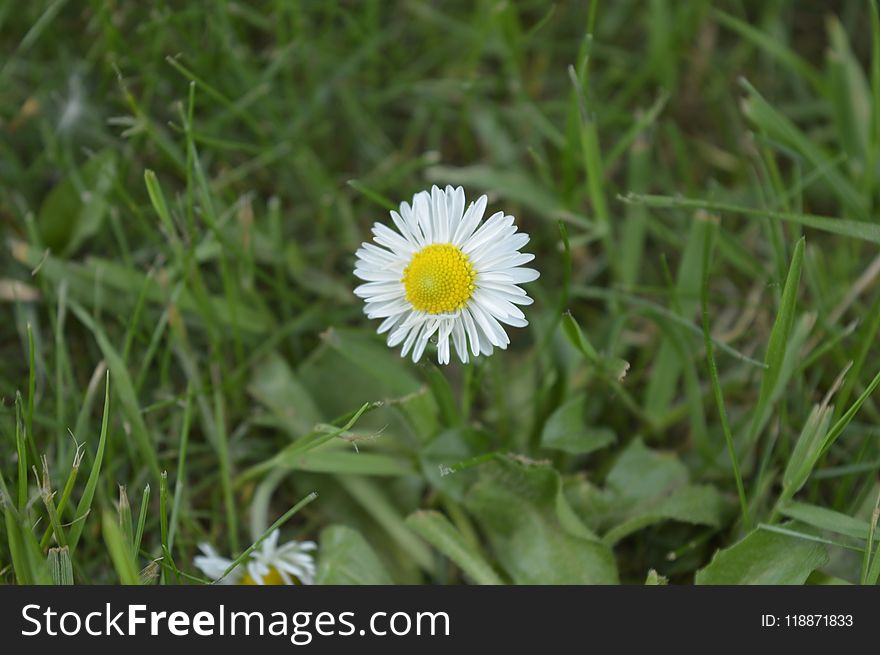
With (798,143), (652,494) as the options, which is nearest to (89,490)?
(652,494)

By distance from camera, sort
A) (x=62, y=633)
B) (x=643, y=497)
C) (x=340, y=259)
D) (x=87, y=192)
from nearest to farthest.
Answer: (x=62, y=633) < (x=643, y=497) < (x=87, y=192) < (x=340, y=259)

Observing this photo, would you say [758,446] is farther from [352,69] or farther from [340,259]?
[352,69]

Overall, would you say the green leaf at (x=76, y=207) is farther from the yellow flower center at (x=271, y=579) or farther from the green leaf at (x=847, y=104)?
the green leaf at (x=847, y=104)

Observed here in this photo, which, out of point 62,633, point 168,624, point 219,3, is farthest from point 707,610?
point 219,3

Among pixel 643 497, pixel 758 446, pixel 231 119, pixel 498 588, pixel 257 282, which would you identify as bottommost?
pixel 498 588

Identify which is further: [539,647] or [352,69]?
[352,69]

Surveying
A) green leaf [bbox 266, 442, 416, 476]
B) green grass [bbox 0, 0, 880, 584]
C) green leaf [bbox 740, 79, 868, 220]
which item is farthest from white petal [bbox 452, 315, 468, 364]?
green leaf [bbox 740, 79, 868, 220]

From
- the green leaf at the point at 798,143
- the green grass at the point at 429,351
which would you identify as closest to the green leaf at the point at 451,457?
the green grass at the point at 429,351
